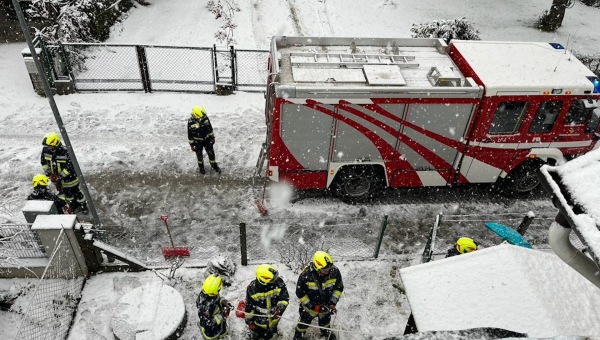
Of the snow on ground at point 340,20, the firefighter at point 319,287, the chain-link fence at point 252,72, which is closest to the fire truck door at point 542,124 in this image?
the firefighter at point 319,287

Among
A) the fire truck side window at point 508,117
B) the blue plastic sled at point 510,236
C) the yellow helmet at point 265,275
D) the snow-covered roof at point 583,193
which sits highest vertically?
the snow-covered roof at point 583,193

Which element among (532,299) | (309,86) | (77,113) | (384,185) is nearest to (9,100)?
(77,113)

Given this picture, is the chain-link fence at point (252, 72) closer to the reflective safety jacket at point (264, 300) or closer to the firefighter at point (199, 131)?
the firefighter at point (199, 131)

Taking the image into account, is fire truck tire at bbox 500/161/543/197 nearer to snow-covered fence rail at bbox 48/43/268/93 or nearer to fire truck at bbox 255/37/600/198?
fire truck at bbox 255/37/600/198

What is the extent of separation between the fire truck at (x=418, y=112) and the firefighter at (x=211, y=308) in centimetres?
312

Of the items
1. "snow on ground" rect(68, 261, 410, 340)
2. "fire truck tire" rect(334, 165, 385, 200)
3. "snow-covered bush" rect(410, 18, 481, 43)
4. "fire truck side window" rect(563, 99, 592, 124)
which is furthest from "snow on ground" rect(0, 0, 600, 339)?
"snow-covered bush" rect(410, 18, 481, 43)

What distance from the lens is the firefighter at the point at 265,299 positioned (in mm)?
5552

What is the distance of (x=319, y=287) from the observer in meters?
5.85

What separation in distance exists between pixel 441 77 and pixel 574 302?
470 cm

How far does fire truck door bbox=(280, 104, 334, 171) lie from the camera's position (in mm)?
7621

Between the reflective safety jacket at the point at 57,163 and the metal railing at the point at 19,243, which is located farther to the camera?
the reflective safety jacket at the point at 57,163

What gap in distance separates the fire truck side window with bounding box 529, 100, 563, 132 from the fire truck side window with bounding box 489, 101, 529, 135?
0.29 meters

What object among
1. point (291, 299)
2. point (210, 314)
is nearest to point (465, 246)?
point (291, 299)

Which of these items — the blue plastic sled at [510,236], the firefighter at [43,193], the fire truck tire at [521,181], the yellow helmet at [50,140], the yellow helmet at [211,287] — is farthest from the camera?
the fire truck tire at [521,181]
